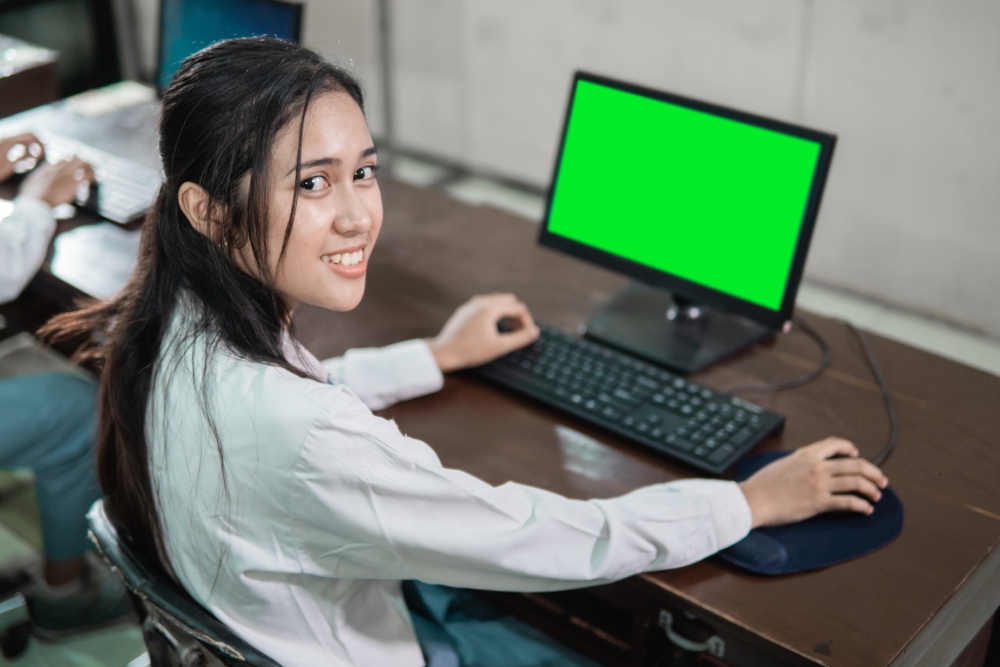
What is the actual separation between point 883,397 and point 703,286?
Answer: 31 centimetres

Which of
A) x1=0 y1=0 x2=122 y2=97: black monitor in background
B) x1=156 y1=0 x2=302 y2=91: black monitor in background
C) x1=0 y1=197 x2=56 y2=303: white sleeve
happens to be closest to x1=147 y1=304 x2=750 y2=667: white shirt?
x1=0 y1=197 x2=56 y2=303: white sleeve

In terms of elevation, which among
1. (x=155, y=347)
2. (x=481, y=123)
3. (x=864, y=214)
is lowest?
(x=481, y=123)

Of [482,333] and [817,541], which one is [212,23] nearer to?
[482,333]

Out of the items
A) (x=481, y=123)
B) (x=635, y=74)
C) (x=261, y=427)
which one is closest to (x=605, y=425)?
(x=261, y=427)

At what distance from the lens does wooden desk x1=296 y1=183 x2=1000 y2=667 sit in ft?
3.77

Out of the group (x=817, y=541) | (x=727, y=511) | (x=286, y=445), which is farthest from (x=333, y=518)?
(x=817, y=541)

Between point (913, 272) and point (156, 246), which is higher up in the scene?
point (156, 246)

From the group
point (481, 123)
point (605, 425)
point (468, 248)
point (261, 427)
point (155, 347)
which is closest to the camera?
point (261, 427)

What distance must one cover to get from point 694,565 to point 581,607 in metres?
0.40

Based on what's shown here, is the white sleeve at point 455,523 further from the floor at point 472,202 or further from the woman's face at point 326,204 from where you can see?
the floor at point 472,202

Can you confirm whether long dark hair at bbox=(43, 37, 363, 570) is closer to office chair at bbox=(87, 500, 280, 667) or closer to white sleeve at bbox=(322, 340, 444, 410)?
office chair at bbox=(87, 500, 280, 667)

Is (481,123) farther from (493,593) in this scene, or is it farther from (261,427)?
(261,427)

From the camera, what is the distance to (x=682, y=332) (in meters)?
1.68

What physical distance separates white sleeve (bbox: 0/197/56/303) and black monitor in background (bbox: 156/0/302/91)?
0.40 m
